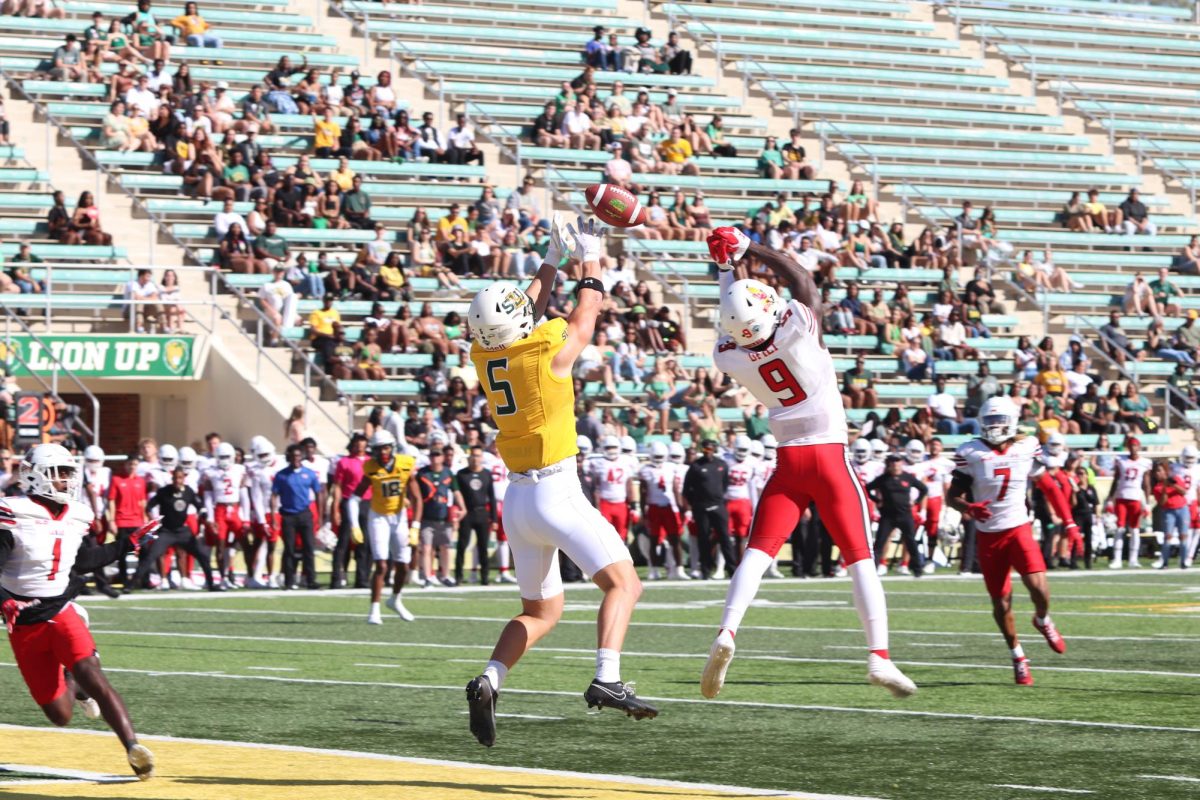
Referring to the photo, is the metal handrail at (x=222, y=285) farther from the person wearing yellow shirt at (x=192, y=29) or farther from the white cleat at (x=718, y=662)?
the white cleat at (x=718, y=662)

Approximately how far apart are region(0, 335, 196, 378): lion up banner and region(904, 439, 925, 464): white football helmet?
862 cm

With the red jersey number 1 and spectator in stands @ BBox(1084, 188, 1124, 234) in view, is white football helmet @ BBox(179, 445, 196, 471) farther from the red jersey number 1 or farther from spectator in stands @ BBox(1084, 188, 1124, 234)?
spectator in stands @ BBox(1084, 188, 1124, 234)

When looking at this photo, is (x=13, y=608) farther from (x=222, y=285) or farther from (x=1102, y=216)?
(x=1102, y=216)

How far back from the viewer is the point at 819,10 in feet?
128

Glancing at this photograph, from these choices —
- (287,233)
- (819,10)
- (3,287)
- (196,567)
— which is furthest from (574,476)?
(819,10)

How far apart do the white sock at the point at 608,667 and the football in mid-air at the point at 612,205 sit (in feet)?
5.79

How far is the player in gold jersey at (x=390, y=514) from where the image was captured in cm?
1712

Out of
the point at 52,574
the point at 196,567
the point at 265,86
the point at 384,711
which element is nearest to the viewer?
the point at 52,574

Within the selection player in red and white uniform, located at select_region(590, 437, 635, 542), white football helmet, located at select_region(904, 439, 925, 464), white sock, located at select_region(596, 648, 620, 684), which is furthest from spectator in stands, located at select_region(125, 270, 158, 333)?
white sock, located at select_region(596, 648, 620, 684)

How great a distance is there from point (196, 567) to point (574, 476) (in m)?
15.9

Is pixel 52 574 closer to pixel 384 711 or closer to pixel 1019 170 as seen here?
pixel 384 711

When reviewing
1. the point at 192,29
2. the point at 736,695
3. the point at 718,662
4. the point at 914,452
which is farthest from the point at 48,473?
the point at 192,29

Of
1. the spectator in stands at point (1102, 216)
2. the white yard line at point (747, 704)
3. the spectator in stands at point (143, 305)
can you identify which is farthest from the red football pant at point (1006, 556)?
the spectator in stands at point (1102, 216)

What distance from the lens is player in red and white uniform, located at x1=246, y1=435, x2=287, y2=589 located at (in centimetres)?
2186
